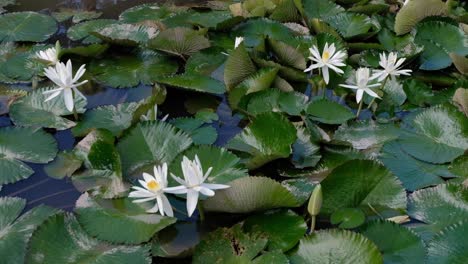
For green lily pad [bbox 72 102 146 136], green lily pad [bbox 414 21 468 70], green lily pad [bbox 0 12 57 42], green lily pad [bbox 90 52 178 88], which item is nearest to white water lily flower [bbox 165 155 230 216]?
green lily pad [bbox 72 102 146 136]

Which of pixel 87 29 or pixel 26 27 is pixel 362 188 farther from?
pixel 26 27

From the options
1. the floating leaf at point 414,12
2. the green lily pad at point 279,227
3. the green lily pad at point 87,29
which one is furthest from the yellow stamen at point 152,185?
the floating leaf at point 414,12

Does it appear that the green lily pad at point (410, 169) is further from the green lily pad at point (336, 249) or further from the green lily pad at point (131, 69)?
the green lily pad at point (131, 69)

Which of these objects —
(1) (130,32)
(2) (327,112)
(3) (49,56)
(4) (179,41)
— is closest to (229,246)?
(2) (327,112)

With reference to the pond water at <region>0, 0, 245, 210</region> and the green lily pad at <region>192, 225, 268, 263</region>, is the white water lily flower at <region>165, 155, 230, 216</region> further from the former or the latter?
the pond water at <region>0, 0, 245, 210</region>

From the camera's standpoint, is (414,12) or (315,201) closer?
(315,201)

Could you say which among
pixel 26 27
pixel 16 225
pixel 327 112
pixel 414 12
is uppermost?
pixel 414 12

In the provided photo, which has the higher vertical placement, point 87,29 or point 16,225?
point 87,29
